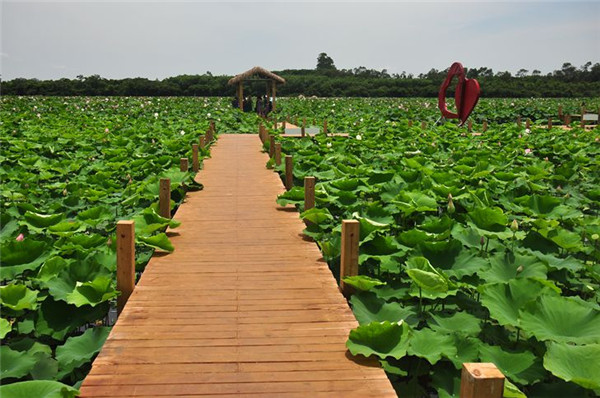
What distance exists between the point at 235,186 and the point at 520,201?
143 inches

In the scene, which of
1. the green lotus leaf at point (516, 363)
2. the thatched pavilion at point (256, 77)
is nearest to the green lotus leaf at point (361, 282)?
the green lotus leaf at point (516, 363)

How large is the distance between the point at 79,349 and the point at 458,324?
1.94 m

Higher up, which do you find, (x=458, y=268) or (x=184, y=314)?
(x=458, y=268)

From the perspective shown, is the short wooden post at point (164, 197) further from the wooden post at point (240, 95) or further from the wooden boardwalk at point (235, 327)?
the wooden post at point (240, 95)

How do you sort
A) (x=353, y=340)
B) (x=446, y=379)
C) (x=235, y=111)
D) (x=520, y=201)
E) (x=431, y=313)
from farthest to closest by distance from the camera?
(x=235, y=111) → (x=520, y=201) → (x=431, y=313) → (x=353, y=340) → (x=446, y=379)

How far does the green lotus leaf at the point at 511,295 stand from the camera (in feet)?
8.72

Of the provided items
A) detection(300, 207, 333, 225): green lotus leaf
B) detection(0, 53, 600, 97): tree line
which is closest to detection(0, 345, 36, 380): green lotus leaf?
detection(300, 207, 333, 225): green lotus leaf

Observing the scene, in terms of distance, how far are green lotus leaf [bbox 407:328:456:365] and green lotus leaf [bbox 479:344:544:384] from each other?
0.14 meters

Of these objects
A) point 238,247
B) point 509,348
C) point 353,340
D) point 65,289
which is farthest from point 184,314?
point 509,348

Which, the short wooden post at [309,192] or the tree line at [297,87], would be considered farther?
the tree line at [297,87]

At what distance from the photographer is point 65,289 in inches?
122

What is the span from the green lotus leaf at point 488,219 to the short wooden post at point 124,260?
2224 mm

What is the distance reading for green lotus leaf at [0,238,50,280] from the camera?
324 centimetres

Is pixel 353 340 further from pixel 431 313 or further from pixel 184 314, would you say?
pixel 184 314
